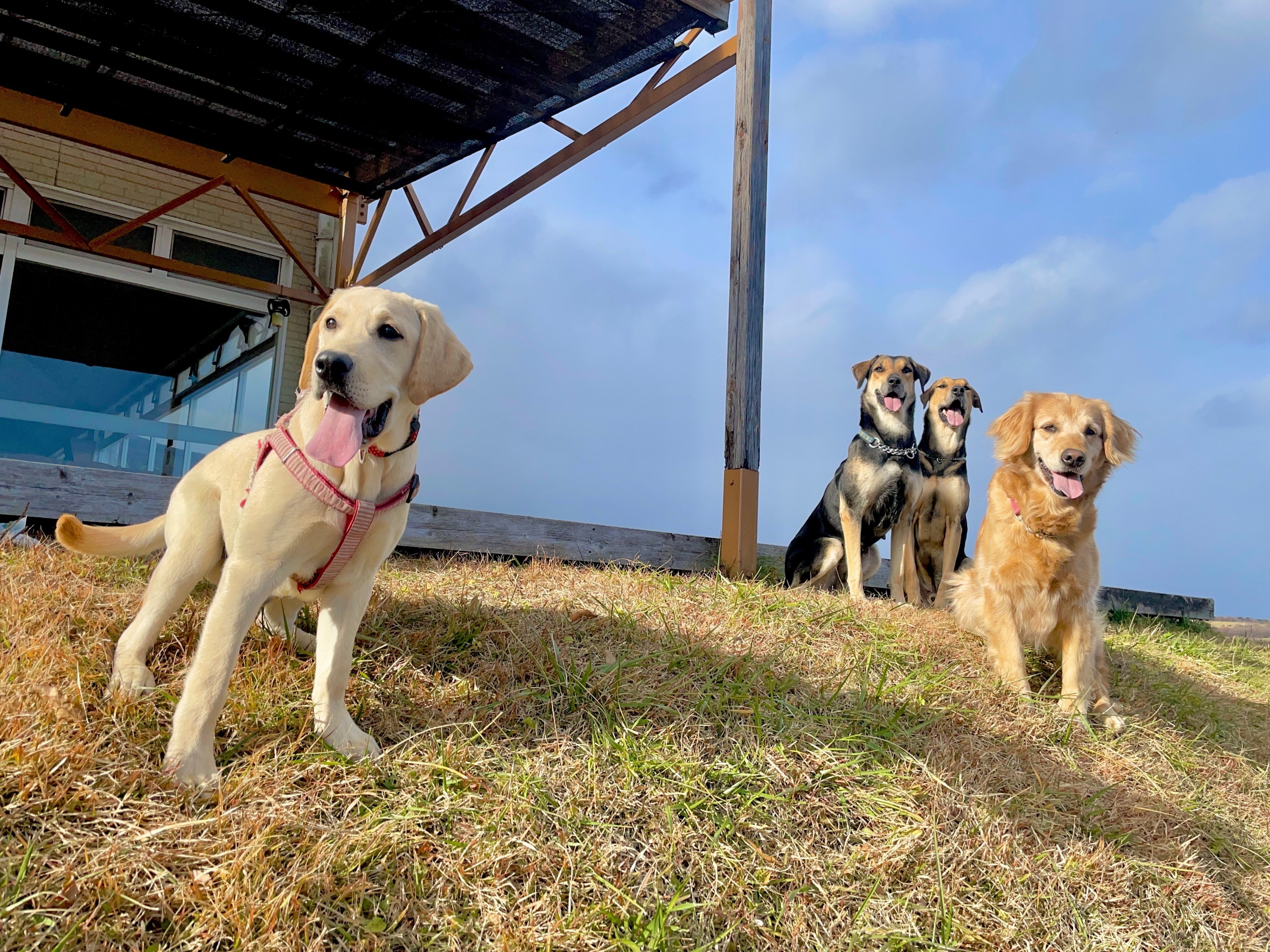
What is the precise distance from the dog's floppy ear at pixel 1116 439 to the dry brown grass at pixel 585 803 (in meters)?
1.42

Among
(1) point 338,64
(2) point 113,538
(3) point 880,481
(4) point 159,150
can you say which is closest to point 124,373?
(4) point 159,150

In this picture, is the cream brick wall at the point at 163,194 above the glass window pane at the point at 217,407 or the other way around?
above

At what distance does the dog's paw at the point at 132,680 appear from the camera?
2.72 meters

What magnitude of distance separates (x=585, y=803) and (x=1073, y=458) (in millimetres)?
3178

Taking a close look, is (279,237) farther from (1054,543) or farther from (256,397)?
(1054,543)

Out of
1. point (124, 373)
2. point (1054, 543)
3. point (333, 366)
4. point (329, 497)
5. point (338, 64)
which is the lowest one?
point (329, 497)

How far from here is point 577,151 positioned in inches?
322

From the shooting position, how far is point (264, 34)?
7395mm

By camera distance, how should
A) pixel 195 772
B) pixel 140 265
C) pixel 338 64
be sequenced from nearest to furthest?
1. pixel 195 772
2. pixel 338 64
3. pixel 140 265

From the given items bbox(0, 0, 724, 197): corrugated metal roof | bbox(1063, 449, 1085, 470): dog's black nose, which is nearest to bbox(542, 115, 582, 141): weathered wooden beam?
bbox(0, 0, 724, 197): corrugated metal roof

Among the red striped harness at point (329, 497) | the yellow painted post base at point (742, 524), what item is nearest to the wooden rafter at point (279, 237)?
the yellow painted post base at point (742, 524)

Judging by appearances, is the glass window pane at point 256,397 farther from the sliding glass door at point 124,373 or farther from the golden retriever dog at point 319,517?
the golden retriever dog at point 319,517

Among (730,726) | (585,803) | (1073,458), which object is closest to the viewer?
(585,803)

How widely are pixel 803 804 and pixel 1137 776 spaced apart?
6.97ft
